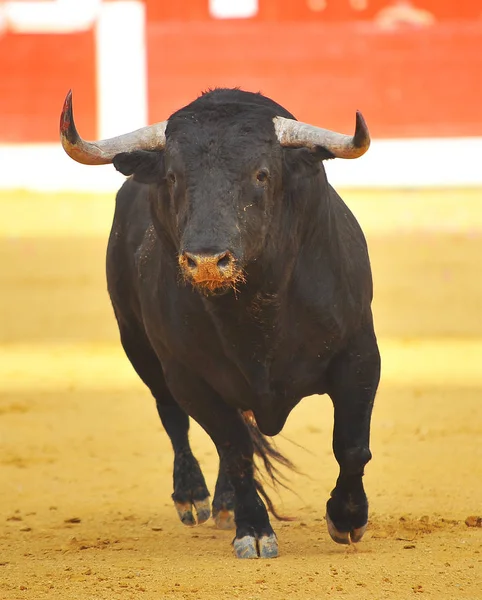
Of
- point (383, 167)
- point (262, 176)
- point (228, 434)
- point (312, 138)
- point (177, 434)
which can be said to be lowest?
point (177, 434)

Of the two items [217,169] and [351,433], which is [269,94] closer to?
[351,433]

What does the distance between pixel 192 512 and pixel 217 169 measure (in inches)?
56.6

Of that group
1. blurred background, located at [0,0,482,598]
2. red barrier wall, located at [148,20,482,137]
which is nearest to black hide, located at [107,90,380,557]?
blurred background, located at [0,0,482,598]

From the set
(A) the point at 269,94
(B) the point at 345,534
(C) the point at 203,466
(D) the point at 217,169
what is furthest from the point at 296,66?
(D) the point at 217,169

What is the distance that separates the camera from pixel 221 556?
3.89m

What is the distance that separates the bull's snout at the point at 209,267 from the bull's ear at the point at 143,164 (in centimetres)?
60

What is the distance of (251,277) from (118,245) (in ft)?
4.10

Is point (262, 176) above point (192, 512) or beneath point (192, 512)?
above

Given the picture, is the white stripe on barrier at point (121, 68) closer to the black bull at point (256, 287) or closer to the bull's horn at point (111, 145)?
the black bull at point (256, 287)

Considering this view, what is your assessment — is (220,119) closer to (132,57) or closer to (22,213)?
(22,213)

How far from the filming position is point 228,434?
4016 mm

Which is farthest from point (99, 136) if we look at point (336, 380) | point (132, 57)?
point (336, 380)

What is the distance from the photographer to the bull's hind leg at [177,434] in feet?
14.7

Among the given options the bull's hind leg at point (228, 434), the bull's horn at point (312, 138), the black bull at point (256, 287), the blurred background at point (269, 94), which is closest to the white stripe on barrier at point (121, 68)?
the blurred background at point (269, 94)
